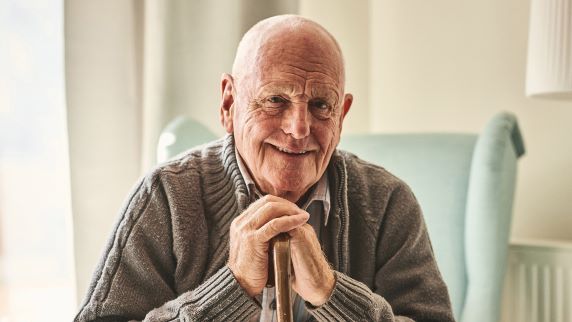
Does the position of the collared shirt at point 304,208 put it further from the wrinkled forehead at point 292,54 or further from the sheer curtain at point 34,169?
the sheer curtain at point 34,169

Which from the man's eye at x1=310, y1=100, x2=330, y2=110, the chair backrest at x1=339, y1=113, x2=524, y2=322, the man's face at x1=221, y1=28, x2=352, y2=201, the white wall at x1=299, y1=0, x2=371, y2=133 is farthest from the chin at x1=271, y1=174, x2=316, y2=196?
the white wall at x1=299, y1=0, x2=371, y2=133

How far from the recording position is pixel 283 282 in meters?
0.89

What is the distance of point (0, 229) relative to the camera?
5.36ft

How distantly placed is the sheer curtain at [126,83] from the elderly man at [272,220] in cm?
60

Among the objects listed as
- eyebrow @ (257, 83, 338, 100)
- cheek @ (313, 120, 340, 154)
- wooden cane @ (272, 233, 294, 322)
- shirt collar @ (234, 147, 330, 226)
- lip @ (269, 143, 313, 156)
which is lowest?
wooden cane @ (272, 233, 294, 322)

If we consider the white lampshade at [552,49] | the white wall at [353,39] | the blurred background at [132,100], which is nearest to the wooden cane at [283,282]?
the blurred background at [132,100]

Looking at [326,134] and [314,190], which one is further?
[314,190]

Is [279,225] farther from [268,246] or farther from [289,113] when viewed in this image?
[289,113]

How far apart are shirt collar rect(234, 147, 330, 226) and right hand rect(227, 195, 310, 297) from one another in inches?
5.6

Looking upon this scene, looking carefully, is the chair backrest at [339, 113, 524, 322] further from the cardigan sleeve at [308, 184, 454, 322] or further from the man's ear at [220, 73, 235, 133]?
the man's ear at [220, 73, 235, 133]

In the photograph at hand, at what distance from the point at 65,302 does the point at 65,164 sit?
0.34m

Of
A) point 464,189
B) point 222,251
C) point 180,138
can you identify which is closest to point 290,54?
point 222,251

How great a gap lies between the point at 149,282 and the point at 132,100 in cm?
86

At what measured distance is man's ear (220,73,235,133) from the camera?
3.67ft
